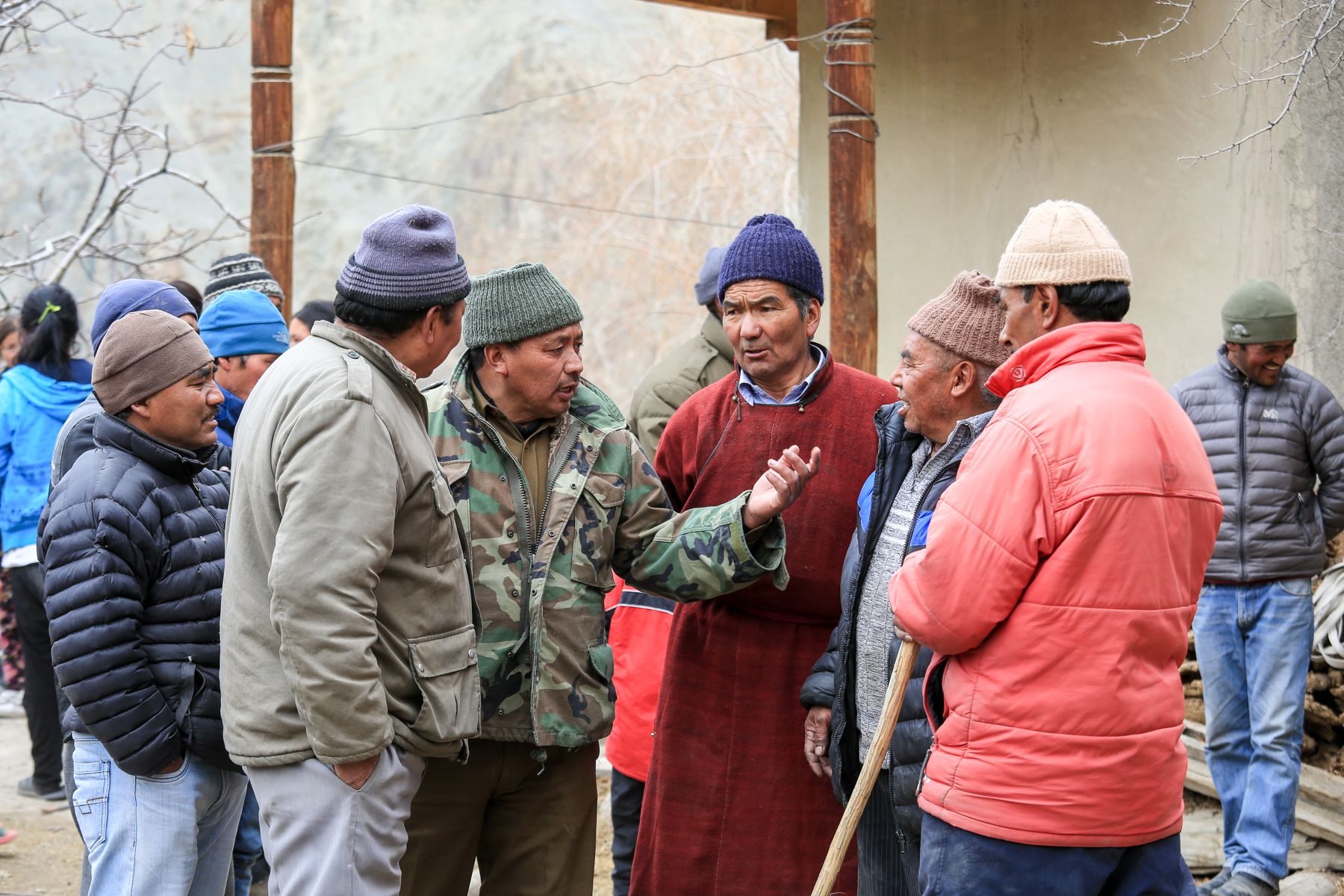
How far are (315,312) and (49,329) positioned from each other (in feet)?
3.69

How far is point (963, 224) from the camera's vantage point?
7.79 m

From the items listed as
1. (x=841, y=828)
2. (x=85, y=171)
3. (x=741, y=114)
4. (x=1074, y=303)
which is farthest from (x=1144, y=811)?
(x=85, y=171)

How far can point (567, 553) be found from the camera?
308 cm

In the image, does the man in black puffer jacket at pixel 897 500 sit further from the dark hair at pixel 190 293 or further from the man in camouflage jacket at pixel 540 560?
the dark hair at pixel 190 293

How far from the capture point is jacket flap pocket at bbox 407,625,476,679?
2.58 meters

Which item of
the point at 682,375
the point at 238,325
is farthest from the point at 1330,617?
the point at 238,325

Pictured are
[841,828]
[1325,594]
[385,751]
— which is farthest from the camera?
[1325,594]

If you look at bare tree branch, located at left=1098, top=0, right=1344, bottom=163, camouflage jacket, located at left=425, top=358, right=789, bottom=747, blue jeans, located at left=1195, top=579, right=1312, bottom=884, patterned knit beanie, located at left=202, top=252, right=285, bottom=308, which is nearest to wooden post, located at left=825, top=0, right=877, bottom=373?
bare tree branch, located at left=1098, top=0, right=1344, bottom=163

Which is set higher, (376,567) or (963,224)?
(963,224)

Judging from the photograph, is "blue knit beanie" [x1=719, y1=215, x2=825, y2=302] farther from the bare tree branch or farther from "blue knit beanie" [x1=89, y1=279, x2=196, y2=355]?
the bare tree branch

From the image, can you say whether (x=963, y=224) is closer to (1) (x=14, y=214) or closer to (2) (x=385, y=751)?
(2) (x=385, y=751)

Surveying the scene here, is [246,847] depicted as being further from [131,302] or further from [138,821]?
[131,302]

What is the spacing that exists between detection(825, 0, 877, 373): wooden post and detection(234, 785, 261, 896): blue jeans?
295cm

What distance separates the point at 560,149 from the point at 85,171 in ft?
37.7
